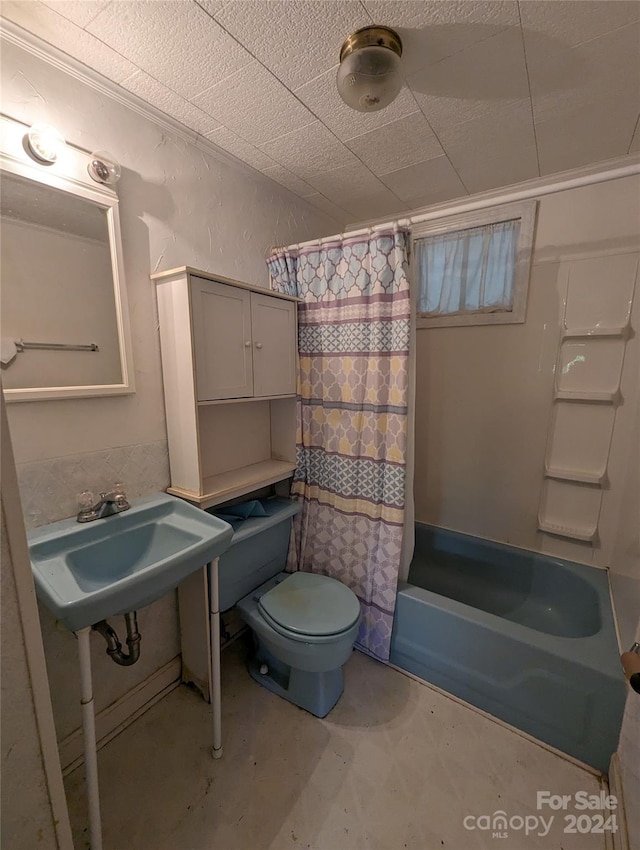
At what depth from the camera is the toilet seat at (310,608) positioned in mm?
1305

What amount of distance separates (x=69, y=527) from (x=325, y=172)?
1908 mm

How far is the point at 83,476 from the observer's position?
1.19 meters

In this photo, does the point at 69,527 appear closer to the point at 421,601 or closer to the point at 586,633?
the point at 421,601

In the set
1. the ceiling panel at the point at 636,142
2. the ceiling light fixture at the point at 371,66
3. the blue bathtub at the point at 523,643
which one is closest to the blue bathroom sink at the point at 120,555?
the blue bathtub at the point at 523,643

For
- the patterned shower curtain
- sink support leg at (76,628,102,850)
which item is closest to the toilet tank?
the patterned shower curtain

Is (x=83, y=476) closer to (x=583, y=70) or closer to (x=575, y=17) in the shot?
(x=575, y=17)

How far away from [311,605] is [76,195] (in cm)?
175

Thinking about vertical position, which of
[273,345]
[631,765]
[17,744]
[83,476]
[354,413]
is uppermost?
[273,345]

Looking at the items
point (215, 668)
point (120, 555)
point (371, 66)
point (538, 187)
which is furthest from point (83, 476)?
point (538, 187)

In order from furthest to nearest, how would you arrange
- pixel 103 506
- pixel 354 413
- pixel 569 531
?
pixel 569 531 < pixel 354 413 < pixel 103 506

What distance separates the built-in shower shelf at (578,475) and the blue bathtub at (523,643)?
0.46 m

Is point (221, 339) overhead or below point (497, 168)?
below

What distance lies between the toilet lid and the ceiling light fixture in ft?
5.97

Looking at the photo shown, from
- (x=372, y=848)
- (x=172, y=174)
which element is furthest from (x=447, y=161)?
(x=372, y=848)
